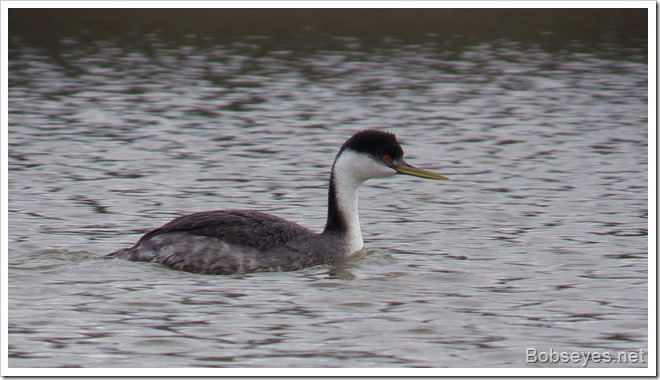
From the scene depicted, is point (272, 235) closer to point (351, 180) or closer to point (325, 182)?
point (351, 180)

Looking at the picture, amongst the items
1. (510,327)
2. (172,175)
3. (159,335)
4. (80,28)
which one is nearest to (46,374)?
(159,335)

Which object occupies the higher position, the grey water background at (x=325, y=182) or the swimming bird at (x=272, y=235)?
the swimming bird at (x=272, y=235)

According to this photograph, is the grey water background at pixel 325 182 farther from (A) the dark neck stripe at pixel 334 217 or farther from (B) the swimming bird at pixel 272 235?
(A) the dark neck stripe at pixel 334 217

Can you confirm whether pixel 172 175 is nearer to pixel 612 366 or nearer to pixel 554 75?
pixel 612 366

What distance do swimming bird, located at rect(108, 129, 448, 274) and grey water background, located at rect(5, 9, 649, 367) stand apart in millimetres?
171

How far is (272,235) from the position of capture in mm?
12023

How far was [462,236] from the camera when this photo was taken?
1355cm

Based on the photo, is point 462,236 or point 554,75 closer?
point 462,236

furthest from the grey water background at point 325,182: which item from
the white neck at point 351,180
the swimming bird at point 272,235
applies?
the white neck at point 351,180

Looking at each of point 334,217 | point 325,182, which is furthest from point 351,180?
point 325,182

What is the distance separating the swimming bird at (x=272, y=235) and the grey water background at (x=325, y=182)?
17cm

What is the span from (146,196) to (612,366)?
739 centimetres

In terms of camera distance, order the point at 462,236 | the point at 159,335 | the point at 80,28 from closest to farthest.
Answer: the point at 159,335
the point at 462,236
the point at 80,28

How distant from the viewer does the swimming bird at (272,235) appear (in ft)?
38.5
